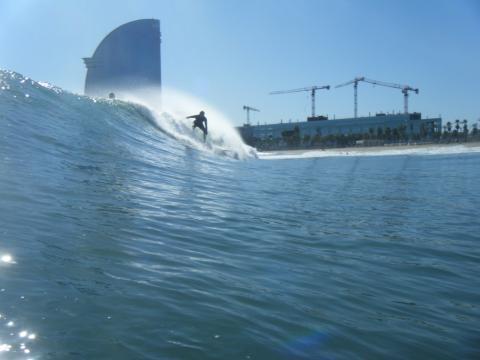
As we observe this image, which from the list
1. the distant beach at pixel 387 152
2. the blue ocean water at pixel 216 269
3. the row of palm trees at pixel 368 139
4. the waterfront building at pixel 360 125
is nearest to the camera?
the blue ocean water at pixel 216 269

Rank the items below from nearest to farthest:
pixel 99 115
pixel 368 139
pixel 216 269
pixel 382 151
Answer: pixel 216 269, pixel 99 115, pixel 382 151, pixel 368 139

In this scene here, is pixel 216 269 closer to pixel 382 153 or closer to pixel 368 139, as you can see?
pixel 382 153

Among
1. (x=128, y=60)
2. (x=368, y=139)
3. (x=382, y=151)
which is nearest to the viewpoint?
(x=382, y=151)

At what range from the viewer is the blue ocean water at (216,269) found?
10.9 feet

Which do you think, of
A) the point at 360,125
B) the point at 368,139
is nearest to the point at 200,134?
the point at 368,139

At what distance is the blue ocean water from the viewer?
3.33 metres

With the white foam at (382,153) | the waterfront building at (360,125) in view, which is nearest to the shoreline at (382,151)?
the white foam at (382,153)

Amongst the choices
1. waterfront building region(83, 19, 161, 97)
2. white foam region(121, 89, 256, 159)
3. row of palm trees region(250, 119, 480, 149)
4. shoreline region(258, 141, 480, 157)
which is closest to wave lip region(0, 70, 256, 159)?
white foam region(121, 89, 256, 159)

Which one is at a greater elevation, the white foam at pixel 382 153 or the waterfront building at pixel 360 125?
the waterfront building at pixel 360 125

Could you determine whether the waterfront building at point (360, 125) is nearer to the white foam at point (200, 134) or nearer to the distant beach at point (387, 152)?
the distant beach at point (387, 152)

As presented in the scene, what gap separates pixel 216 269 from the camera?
16.0 feet

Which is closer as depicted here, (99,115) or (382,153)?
(99,115)

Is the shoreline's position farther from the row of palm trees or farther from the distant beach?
the row of palm trees

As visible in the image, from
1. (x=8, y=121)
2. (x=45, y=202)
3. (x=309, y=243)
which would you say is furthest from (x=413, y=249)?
(x=8, y=121)
